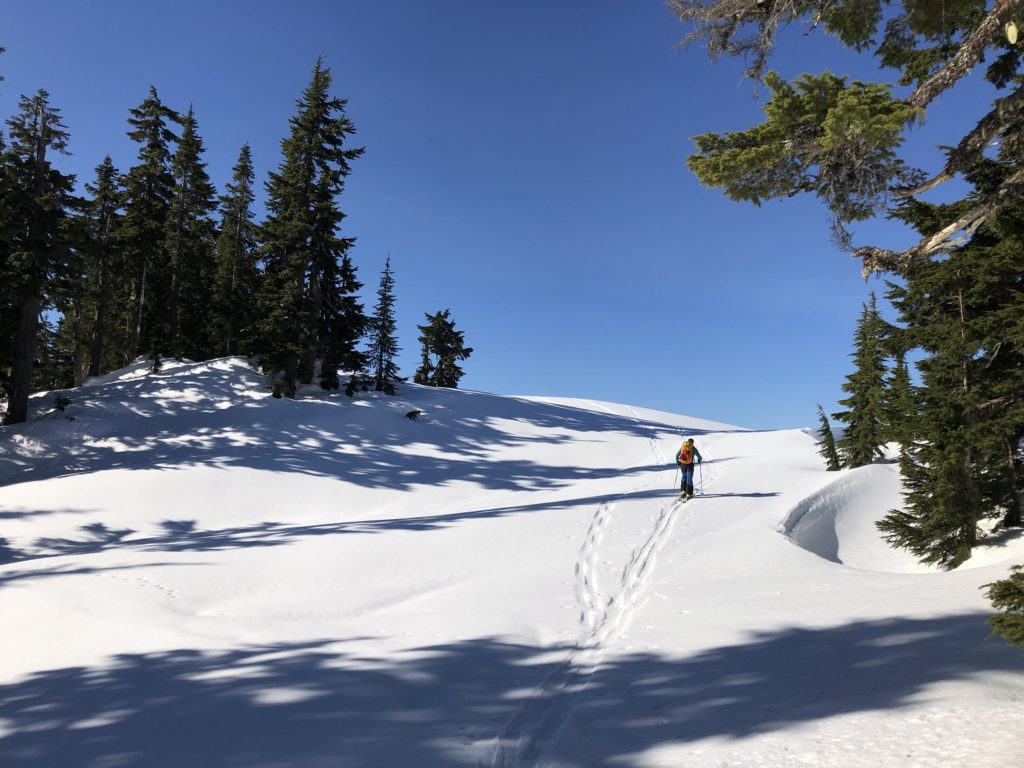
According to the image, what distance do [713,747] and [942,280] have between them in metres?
12.6

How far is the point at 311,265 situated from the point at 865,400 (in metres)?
27.7

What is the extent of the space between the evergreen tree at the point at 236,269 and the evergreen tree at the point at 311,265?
10.7 feet

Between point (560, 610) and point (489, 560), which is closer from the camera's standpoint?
point (560, 610)

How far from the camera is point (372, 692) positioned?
16.3 ft

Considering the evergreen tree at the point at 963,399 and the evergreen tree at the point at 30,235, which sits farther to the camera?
the evergreen tree at the point at 30,235

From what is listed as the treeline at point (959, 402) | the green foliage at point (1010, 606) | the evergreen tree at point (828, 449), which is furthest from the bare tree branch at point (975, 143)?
the evergreen tree at point (828, 449)

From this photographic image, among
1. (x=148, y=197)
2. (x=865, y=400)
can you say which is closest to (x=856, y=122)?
(x=865, y=400)

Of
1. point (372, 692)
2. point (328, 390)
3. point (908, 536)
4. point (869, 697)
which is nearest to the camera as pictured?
point (869, 697)

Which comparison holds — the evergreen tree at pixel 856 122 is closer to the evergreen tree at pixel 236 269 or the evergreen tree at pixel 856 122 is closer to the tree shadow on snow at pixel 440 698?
the tree shadow on snow at pixel 440 698

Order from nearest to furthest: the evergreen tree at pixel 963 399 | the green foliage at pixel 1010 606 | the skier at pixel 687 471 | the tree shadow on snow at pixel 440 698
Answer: the green foliage at pixel 1010 606 < the tree shadow on snow at pixel 440 698 < the evergreen tree at pixel 963 399 < the skier at pixel 687 471

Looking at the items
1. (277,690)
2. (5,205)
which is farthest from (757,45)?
(5,205)

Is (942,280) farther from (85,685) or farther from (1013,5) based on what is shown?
(85,685)

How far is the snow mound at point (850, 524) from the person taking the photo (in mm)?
14078

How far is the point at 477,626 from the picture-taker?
→ 6.88m
